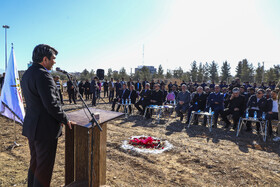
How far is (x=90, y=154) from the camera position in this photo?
2.23m

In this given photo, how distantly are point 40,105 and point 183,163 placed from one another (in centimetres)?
307

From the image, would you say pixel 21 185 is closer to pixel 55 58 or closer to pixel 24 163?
pixel 24 163

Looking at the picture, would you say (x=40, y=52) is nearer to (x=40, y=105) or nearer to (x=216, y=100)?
(x=40, y=105)

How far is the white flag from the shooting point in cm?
463

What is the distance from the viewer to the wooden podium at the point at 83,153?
231 cm

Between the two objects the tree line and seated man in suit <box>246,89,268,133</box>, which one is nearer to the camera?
seated man in suit <box>246,89,268,133</box>

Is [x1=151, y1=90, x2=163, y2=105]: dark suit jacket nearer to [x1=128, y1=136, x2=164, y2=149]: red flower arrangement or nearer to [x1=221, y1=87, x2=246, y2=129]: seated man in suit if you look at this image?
[x1=221, y1=87, x2=246, y2=129]: seated man in suit

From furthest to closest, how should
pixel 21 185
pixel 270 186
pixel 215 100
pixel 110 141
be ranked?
pixel 215 100 → pixel 110 141 → pixel 270 186 → pixel 21 185

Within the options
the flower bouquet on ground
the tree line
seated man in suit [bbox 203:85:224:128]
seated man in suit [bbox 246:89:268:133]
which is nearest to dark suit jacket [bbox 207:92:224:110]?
seated man in suit [bbox 203:85:224:128]

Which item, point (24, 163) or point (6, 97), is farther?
point (6, 97)

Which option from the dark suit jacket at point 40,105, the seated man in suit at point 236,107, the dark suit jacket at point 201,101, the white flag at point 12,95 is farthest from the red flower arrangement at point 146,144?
the seated man in suit at point 236,107

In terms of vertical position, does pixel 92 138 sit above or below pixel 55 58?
below

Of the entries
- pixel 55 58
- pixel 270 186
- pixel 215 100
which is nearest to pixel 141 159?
pixel 270 186

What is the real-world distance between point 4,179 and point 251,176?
4447 mm
